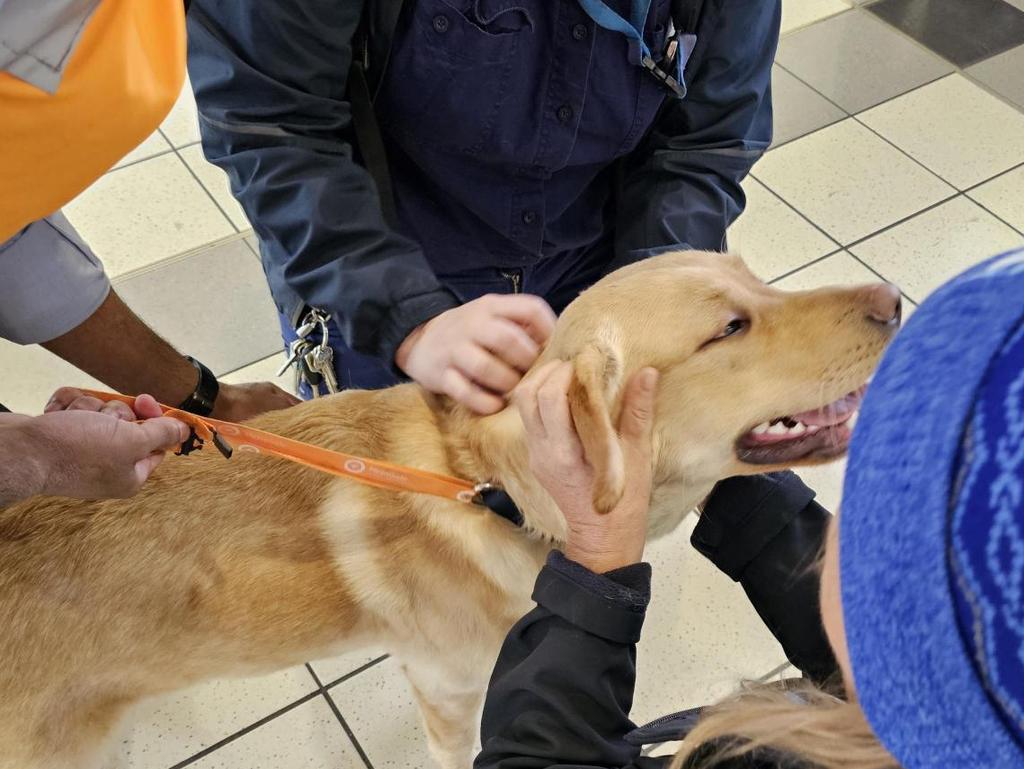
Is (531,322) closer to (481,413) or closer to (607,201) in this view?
(481,413)

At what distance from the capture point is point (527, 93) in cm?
126

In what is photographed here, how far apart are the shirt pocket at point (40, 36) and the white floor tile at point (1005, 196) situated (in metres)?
2.60

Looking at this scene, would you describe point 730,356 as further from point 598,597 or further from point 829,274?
point 829,274

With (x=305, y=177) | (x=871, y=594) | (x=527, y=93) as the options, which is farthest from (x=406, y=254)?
(x=871, y=594)

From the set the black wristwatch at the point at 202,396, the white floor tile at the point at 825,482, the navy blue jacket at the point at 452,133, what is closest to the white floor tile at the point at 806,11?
the white floor tile at the point at 825,482

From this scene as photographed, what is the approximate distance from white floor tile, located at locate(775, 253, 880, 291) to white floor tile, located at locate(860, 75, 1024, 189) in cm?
57

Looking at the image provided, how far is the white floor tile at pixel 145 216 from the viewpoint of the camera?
2430 millimetres

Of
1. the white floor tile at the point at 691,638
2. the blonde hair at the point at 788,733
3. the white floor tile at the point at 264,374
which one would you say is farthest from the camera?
the white floor tile at the point at 264,374

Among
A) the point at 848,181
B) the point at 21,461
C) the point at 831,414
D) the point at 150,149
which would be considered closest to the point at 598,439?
the point at 831,414

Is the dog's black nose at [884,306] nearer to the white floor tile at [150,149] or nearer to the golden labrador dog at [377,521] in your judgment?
the golden labrador dog at [377,521]

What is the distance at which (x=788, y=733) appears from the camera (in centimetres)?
67

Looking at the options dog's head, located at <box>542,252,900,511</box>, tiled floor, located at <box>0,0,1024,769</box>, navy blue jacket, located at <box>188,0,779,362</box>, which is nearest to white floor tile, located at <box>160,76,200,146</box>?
tiled floor, located at <box>0,0,1024,769</box>

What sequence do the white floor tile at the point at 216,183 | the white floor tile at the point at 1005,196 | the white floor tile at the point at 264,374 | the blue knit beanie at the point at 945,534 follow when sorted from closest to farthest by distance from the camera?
the blue knit beanie at the point at 945,534
the white floor tile at the point at 264,374
the white floor tile at the point at 216,183
the white floor tile at the point at 1005,196

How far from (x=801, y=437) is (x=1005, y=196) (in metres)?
2.07
